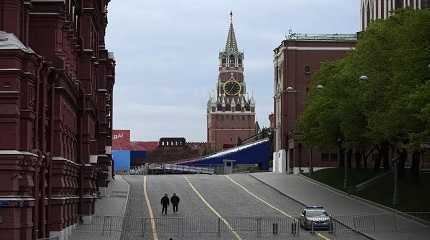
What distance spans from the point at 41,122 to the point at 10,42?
4806 mm

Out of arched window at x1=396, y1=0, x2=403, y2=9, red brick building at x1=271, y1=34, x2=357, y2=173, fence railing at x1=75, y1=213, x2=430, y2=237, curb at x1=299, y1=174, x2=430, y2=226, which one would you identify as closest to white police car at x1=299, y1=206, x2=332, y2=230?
fence railing at x1=75, y1=213, x2=430, y2=237

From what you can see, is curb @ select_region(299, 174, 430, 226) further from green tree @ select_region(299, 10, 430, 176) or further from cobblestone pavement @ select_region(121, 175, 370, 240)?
cobblestone pavement @ select_region(121, 175, 370, 240)

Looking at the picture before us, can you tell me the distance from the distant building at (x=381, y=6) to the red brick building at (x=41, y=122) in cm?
6011

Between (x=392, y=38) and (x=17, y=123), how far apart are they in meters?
32.7

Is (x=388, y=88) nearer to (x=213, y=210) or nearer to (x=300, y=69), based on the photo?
(x=213, y=210)

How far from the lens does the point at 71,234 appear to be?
146 ft

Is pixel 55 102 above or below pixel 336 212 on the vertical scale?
above

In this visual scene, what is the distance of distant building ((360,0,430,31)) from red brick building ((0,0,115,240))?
60.1 metres

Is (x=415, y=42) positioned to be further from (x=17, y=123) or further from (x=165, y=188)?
(x=165, y=188)

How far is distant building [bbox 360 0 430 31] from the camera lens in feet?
340

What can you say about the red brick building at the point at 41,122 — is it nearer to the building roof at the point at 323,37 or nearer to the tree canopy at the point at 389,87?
the tree canopy at the point at 389,87

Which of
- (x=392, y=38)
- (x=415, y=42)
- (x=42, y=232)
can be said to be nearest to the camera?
(x=42, y=232)

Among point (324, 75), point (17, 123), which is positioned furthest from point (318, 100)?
point (17, 123)

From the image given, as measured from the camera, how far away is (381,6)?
376 feet
